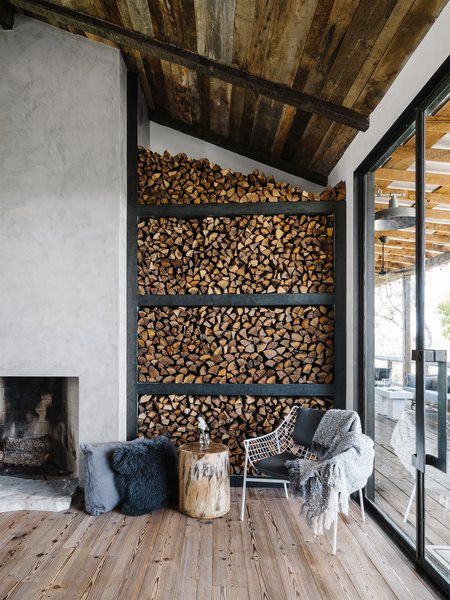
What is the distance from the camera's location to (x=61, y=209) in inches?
139

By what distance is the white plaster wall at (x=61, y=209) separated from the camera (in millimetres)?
3498

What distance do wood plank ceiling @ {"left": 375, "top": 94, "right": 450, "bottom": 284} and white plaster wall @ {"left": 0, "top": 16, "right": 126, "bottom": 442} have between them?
A: 2.03 metres

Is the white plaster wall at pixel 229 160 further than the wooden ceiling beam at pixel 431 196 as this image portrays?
Yes

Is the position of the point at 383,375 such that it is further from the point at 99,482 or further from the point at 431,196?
the point at 99,482

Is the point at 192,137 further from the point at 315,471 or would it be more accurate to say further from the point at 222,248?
the point at 315,471

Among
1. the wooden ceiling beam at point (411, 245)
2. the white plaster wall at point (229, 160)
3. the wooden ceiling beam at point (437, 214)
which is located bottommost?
the wooden ceiling beam at point (411, 245)

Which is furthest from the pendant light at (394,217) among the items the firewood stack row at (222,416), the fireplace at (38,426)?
the fireplace at (38,426)

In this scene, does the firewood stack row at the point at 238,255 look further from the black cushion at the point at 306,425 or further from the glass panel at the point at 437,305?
the glass panel at the point at 437,305

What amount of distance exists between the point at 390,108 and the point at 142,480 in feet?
9.55

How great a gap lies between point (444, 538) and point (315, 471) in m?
0.67

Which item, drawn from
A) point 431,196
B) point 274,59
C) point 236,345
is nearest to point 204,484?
point 236,345

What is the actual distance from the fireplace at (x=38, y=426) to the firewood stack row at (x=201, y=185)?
1.72 meters

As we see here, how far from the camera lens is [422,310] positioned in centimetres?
235

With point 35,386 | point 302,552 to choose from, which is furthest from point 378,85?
point 35,386
